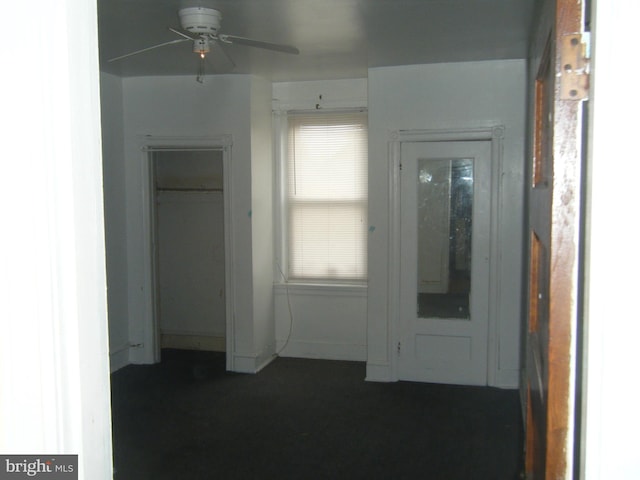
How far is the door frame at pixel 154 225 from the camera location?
493 centimetres

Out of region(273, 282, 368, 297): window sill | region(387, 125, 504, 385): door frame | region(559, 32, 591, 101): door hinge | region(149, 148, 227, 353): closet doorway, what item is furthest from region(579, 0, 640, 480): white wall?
region(149, 148, 227, 353): closet doorway

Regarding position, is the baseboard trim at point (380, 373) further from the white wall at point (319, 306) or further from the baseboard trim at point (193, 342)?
the baseboard trim at point (193, 342)

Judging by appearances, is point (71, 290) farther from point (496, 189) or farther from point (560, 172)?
point (496, 189)

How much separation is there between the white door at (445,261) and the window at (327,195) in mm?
721

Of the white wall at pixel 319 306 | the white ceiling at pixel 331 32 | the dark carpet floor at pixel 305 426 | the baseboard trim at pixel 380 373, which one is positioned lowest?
the dark carpet floor at pixel 305 426

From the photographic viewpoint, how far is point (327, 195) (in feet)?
17.7

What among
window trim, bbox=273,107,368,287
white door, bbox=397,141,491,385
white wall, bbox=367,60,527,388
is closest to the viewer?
white wall, bbox=367,60,527,388

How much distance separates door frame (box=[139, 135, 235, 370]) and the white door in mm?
1524

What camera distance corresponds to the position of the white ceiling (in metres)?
3.16

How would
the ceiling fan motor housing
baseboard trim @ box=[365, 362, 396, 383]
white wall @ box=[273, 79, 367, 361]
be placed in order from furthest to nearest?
white wall @ box=[273, 79, 367, 361], baseboard trim @ box=[365, 362, 396, 383], the ceiling fan motor housing

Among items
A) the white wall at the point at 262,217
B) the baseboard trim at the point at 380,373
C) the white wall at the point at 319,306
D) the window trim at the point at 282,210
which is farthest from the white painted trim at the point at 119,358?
the baseboard trim at the point at 380,373

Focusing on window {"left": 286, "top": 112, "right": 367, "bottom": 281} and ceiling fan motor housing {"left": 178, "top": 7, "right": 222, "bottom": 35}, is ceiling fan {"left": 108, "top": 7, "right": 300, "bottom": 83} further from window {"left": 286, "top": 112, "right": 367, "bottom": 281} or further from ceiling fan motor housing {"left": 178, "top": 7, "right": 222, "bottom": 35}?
window {"left": 286, "top": 112, "right": 367, "bottom": 281}

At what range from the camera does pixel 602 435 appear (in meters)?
0.87

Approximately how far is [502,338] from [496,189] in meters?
1.22
